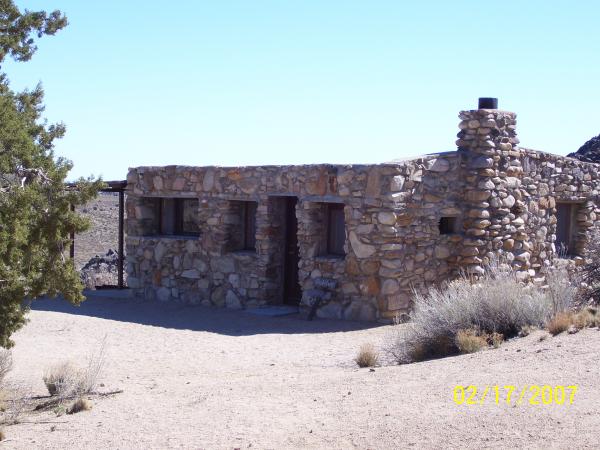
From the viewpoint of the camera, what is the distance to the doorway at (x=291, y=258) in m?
15.1

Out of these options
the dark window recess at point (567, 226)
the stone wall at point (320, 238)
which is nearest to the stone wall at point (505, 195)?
the stone wall at point (320, 238)

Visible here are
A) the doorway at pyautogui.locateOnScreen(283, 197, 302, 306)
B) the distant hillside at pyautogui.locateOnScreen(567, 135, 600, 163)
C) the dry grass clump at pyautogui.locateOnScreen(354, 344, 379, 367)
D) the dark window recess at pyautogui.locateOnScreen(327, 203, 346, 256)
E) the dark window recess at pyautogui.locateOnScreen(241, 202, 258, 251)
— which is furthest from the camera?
the distant hillside at pyautogui.locateOnScreen(567, 135, 600, 163)

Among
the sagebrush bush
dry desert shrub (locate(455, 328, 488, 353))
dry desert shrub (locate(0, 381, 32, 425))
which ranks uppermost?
dry desert shrub (locate(455, 328, 488, 353))

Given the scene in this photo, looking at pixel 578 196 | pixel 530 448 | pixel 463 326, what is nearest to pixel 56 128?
pixel 463 326

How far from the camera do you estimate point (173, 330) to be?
1338cm

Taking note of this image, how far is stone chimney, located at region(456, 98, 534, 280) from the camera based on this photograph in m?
14.0

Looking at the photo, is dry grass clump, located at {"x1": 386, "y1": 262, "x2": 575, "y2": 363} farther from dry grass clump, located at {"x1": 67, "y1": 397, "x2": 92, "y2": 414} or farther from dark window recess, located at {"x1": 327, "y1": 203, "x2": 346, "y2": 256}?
dark window recess, located at {"x1": 327, "y1": 203, "x2": 346, "y2": 256}

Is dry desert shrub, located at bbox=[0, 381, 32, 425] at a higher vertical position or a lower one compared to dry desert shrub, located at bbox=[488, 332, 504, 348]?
lower

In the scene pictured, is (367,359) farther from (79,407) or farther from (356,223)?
(356,223)

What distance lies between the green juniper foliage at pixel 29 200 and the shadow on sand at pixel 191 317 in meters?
5.10

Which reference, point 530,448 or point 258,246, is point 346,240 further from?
point 530,448

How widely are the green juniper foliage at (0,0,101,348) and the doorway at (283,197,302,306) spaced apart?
6.75 m

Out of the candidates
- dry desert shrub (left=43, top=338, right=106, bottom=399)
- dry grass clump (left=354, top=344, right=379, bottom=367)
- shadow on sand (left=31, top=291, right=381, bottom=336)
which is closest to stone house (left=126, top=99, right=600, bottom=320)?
shadow on sand (left=31, top=291, right=381, bottom=336)

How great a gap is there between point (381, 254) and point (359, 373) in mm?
4586
